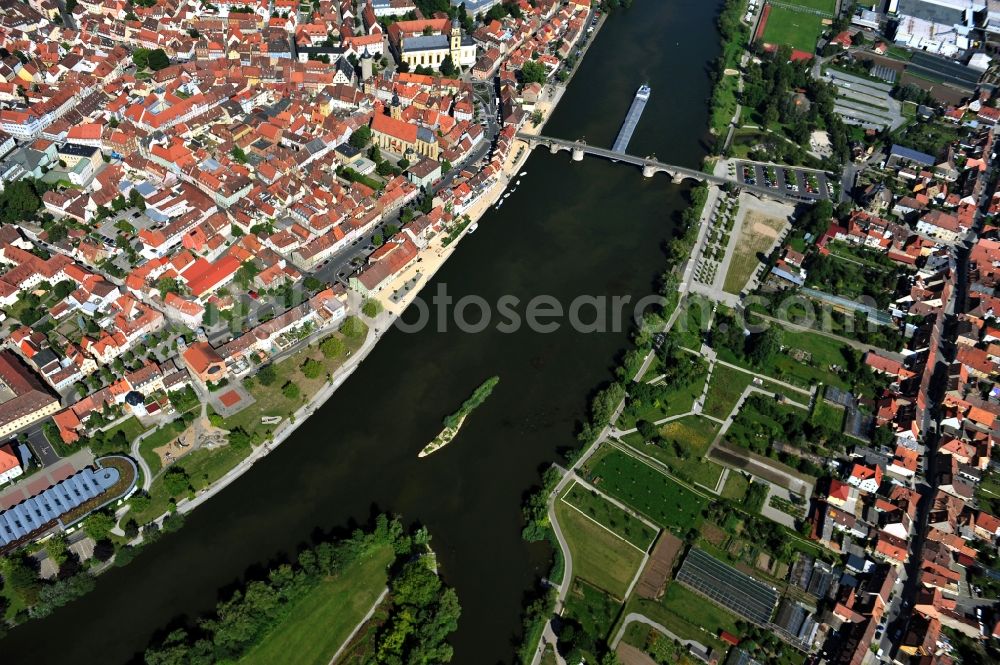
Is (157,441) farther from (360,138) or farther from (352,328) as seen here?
(360,138)

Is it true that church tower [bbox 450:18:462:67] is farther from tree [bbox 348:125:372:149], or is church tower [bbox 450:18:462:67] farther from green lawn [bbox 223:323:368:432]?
green lawn [bbox 223:323:368:432]

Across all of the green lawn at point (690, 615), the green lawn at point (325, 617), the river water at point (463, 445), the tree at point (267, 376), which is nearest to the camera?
the green lawn at point (325, 617)

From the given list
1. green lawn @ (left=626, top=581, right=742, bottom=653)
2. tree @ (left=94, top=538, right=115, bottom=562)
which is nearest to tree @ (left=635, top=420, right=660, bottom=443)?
green lawn @ (left=626, top=581, right=742, bottom=653)

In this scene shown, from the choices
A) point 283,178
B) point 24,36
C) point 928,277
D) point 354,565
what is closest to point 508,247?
point 283,178

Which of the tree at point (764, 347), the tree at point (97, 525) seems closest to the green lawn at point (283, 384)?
the tree at point (97, 525)

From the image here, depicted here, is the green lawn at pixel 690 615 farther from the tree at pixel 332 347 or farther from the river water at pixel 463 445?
the tree at pixel 332 347

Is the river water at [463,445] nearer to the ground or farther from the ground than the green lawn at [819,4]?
nearer to the ground

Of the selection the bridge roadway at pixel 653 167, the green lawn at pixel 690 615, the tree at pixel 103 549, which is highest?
the bridge roadway at pixel 653 167

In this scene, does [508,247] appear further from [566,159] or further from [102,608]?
[102,608]
